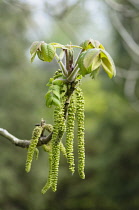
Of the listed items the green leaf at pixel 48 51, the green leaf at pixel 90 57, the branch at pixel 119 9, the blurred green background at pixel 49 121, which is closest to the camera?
the green leaf at pixel 90 57

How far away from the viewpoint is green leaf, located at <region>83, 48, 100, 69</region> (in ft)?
4.04

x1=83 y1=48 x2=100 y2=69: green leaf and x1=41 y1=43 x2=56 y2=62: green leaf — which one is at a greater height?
x1=41 y1=43 x2=56 y2=62: green leaf

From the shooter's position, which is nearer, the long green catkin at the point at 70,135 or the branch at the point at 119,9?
the long green catkin at the point at 70,135

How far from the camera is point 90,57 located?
4.04 feet

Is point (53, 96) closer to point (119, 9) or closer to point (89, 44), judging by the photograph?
point (89, 44)

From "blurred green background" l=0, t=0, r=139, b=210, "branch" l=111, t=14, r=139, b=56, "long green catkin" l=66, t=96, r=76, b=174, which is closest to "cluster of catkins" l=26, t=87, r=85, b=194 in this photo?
"long green catkin" l=66, t=96, r=76, b=174

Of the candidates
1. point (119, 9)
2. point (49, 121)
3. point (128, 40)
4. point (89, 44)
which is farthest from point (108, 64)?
point (49, 121)

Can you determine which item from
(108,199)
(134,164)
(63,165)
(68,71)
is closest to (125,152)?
(134,164)

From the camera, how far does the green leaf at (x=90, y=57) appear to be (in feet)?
4.04

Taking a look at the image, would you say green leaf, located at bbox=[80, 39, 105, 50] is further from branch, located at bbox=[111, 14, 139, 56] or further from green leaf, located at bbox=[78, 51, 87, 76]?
branch, located at bbox=[111, 14, 139, 56]

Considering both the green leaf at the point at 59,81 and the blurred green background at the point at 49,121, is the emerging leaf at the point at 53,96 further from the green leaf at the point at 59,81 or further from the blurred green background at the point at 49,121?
the blurred green background at the point at 49,121

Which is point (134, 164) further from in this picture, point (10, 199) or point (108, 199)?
point (10, 199)

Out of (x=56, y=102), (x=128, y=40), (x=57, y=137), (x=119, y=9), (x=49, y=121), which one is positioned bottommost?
(x=57, y=137)

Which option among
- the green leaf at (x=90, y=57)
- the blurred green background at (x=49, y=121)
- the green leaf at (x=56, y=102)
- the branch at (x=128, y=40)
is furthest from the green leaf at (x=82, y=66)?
the blurred green background at (x=49, y=121)
